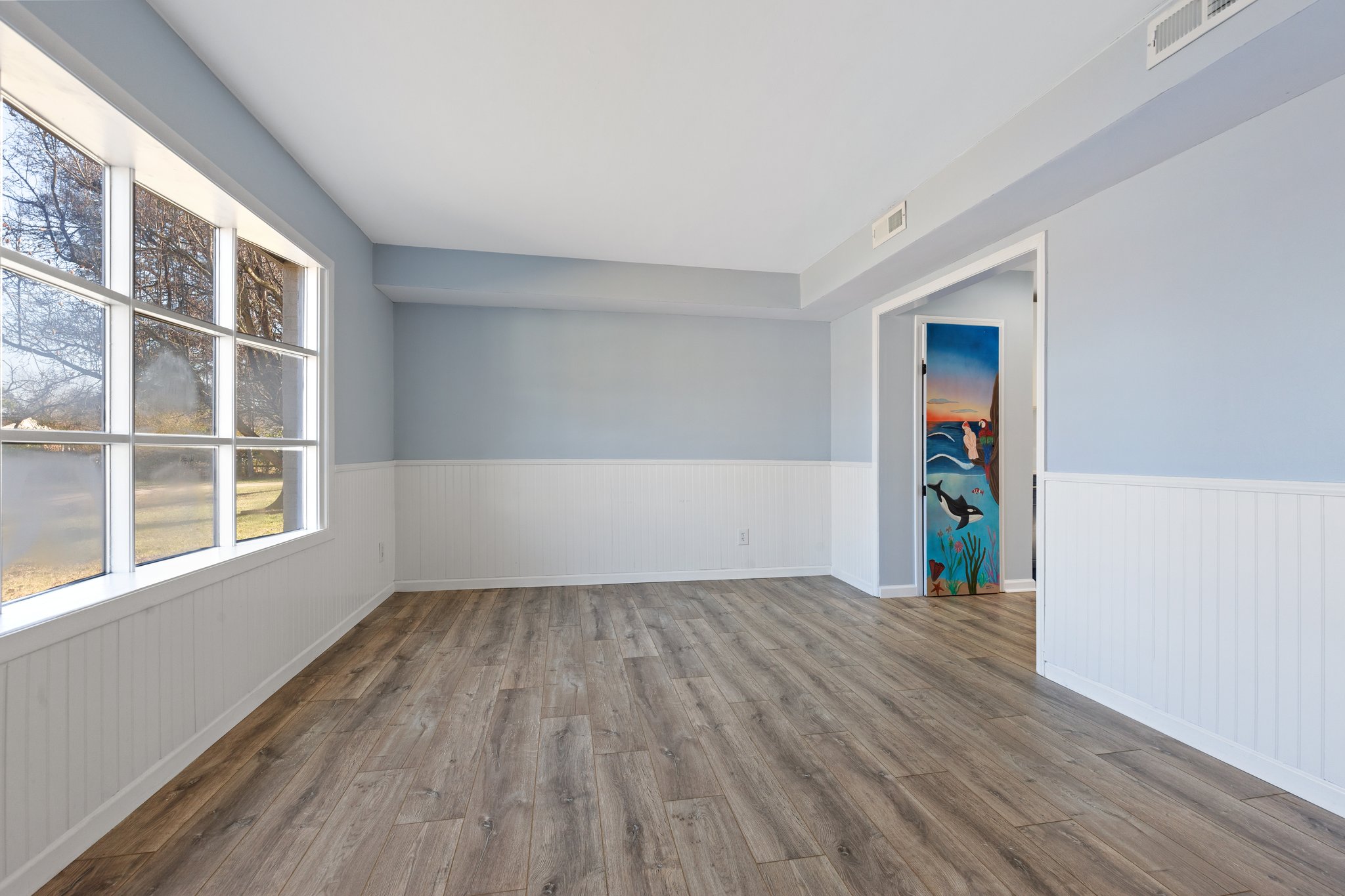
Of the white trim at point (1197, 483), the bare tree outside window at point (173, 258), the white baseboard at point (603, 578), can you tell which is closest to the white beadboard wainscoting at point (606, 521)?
the white baseboard at point (603, 578)

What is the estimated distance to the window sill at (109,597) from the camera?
4.71ft

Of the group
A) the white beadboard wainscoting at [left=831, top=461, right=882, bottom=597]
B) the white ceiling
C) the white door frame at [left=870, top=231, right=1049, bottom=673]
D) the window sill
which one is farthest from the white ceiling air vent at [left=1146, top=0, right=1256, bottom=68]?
the window sill

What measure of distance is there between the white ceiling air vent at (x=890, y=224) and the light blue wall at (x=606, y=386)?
1.71m

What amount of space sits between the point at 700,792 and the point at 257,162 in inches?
124

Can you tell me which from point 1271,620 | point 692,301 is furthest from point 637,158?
point 1271,620

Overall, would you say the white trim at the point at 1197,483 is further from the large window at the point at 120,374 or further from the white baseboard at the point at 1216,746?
the large window at the point at 120,374

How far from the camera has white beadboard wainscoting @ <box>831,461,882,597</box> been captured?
179 inches

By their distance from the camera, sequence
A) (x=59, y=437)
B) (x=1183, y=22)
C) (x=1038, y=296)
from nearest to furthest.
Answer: (x=59, y=437) → (x=1183, y=22) → (x=1038, y=296)

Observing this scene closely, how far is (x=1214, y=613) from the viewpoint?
2.18 metres

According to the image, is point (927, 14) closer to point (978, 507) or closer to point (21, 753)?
point (21, 753)


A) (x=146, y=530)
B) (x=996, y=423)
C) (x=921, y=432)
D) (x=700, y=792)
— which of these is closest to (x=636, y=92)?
(x=146, y=530)

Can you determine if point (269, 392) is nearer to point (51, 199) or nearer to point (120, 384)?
point (120, 384)

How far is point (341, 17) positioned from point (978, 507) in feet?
15.8

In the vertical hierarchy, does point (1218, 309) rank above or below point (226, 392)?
above
